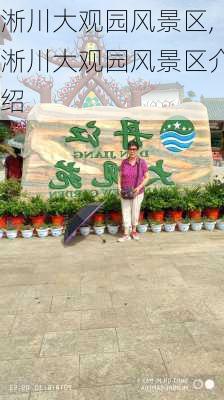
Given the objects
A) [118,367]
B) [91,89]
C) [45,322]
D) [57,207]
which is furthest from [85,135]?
[91,89]

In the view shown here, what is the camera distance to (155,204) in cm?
643

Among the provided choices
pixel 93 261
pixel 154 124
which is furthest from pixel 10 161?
pixel 93 261

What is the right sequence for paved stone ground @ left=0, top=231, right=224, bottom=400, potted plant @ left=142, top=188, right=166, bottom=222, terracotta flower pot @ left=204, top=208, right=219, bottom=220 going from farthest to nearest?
terracotta flower pot @ left=204, top=208, right=219, bottom=220 < potted plant @ left=142, top=188, right=166, bottom=222 < paved stone ground @ left=0, top=231, right=224, bottom=400

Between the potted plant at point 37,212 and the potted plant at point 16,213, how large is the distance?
0.18 m

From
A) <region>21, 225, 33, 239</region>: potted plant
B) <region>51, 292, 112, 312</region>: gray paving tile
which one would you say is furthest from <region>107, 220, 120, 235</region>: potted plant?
<region>51, 292, 112, 312</region>: gray paving tile

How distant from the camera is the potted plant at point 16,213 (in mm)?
6242

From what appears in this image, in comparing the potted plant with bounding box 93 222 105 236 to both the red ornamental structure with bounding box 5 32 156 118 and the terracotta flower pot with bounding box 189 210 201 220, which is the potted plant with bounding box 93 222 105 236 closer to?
the terracotta flower pot with bounding box 189 210 201 220

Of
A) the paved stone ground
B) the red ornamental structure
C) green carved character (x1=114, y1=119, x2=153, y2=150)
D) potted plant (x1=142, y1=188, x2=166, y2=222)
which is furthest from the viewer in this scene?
the red ornamental structure

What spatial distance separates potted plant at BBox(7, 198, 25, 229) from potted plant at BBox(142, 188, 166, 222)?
2168mm

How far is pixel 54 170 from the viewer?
24.1ft

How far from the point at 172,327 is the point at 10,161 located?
229 inches

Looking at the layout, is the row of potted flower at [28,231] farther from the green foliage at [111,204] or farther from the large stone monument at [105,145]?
the large stone monument at [105,145]

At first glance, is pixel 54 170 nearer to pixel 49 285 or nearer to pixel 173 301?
pixel 49 285

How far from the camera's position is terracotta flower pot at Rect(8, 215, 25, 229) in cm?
637
